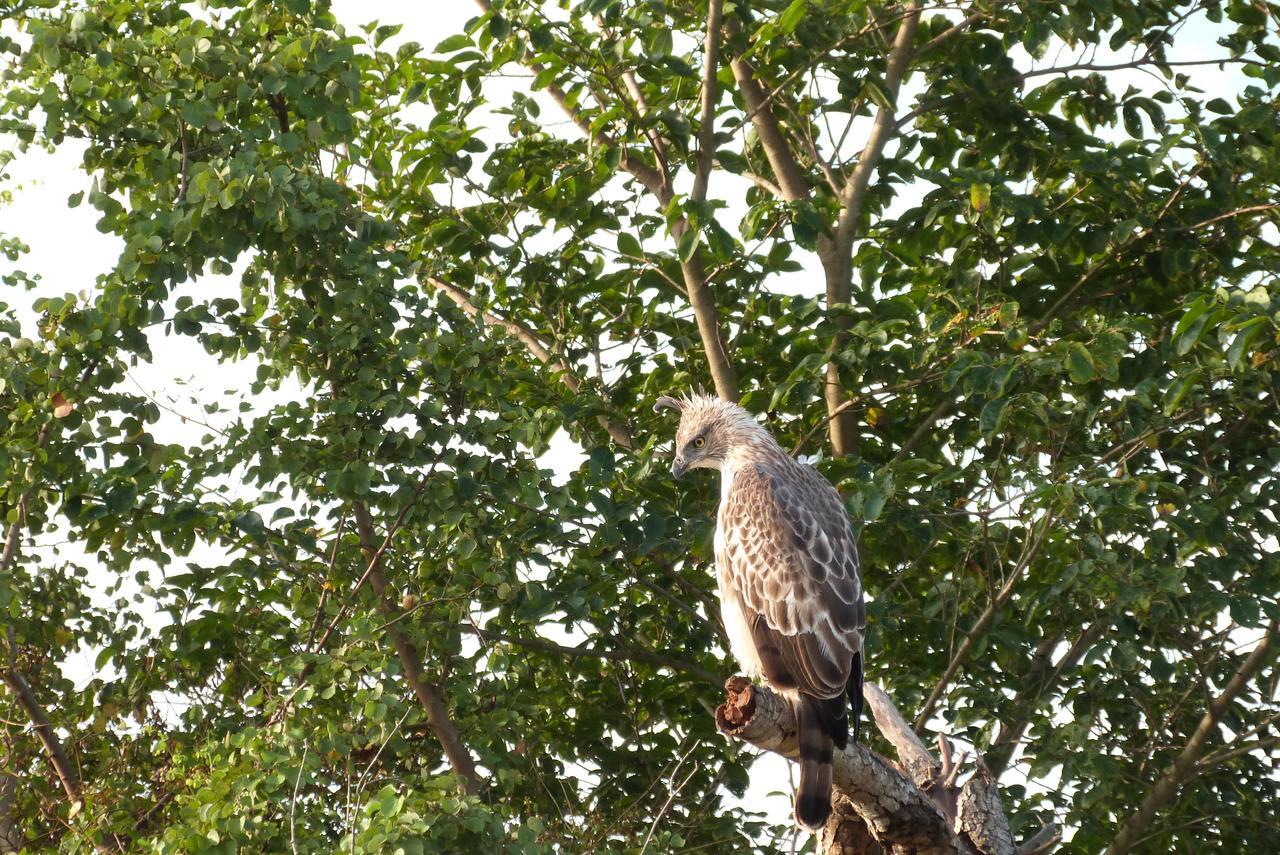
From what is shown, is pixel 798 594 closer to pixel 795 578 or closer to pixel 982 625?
pixel 795 578

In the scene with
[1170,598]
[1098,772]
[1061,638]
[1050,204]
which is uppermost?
[1050,204]

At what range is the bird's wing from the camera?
492 centimetres

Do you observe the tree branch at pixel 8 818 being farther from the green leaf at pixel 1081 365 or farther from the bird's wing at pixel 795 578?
the green leaf at pixel 1081 365

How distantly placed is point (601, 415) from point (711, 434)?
0.96m

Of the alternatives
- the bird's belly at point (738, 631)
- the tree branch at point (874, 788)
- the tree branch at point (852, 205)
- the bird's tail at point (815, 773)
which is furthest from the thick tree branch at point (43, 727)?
the tree branch at point (852, 205)

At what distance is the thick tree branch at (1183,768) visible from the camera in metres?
6.54

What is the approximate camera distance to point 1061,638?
734cm

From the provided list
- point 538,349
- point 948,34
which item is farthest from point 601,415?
point 948,34

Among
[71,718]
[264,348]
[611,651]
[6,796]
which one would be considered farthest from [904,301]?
[6,796]

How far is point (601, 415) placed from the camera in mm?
7023

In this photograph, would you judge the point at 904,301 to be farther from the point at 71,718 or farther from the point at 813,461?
the point at 71,718

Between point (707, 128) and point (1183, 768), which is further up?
point (707, 128)

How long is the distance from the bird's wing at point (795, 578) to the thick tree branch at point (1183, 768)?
2.15 metres

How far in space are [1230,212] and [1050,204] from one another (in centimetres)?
80
